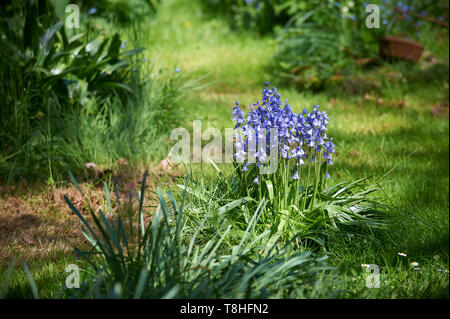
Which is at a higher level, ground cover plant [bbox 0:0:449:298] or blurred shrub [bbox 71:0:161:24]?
blurred shrub [bbox 71:0:161:24]

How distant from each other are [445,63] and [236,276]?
513 centimetres

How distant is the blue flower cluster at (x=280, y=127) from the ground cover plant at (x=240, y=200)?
0.5 inches

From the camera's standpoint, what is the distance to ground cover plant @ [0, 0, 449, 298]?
220 centimetres

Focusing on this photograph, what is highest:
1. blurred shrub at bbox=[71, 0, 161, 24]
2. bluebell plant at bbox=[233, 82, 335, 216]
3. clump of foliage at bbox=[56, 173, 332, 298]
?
blurred shrub at bbox=[71, 0, 161, 24]

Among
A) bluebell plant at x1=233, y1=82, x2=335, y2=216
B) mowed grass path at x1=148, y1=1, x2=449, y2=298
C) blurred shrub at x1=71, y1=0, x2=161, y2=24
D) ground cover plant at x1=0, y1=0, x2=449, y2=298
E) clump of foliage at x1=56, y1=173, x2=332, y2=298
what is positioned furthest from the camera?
blurred shrub at x1=71, y1=0, x2=161, y2=24

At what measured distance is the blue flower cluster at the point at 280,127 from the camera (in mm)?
2604

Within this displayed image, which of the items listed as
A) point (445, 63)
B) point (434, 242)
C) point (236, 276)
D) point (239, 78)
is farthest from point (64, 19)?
point (445, 63)

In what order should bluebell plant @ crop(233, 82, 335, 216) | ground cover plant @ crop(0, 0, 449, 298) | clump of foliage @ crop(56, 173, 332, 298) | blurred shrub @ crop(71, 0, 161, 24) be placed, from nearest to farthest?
clump of foliage @ crop(56, 173, 332, 298)
ground cover plant @ crop(0, 0, 449, 298)
bluebell plant @ crop(233, 82, 335, 216)
blurred shrub @ crop(71, 0, 161, 24)

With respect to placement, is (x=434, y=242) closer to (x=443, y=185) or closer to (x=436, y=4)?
(x=443, y=185)

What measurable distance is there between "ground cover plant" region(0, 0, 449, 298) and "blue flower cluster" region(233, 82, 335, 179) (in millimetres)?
12

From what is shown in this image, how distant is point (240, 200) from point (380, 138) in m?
2.42

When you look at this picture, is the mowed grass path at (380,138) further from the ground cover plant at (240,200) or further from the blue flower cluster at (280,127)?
the blue flower cluster at (280,127)

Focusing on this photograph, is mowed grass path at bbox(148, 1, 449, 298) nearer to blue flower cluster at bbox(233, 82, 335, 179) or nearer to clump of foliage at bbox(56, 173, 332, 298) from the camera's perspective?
clump of foliage at bbox(56, 173, 332, 298)

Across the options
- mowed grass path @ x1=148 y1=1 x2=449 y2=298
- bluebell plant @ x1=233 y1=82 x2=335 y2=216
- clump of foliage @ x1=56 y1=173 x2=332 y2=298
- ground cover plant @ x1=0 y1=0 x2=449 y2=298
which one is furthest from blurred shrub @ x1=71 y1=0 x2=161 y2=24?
clump of foliage @ x1=56 y1=173 x2=332 y2=298
